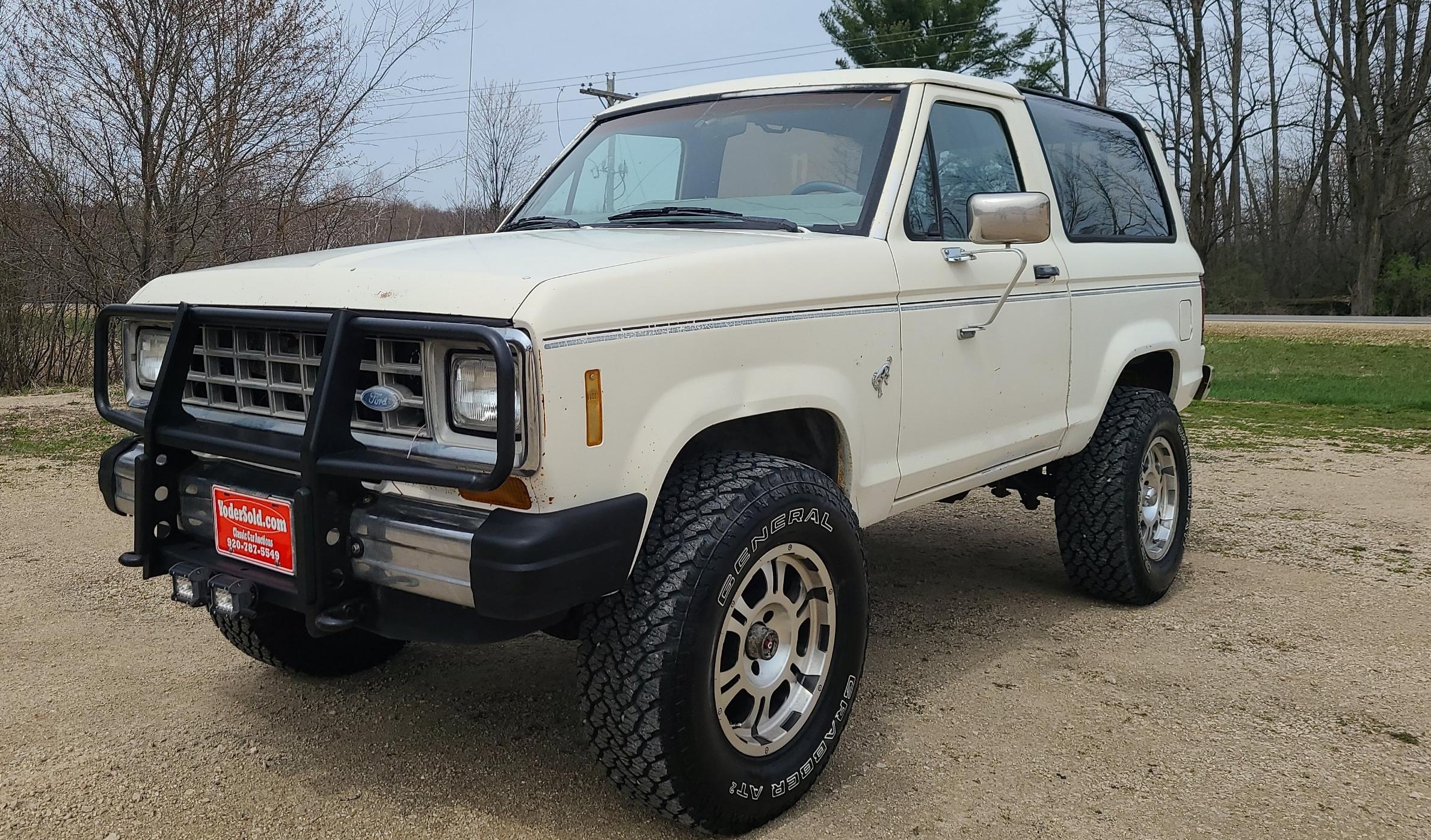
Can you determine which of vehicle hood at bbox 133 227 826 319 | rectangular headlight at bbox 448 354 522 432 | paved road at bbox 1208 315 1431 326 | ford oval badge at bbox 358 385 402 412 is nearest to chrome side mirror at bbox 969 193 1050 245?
vehicle hood at bbox 133 227 826 319

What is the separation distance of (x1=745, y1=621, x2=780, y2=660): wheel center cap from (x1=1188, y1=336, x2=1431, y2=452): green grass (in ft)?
23.9

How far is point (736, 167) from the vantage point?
3.82 metres

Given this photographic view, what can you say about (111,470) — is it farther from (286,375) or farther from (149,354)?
(286,375)

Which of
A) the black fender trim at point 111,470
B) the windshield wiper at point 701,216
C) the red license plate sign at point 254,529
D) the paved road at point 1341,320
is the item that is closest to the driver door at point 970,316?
the windshield wiper at point 701,216

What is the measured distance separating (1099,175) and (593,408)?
3200 millimetres

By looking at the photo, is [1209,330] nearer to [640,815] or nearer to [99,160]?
[99,160]

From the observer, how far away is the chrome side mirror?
3.31 meters

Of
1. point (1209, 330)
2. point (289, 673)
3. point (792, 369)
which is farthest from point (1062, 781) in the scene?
point (1209, 330)

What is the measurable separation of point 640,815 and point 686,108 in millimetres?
2506

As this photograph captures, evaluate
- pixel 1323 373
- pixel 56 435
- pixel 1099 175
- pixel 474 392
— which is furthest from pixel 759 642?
pixel 1323 373

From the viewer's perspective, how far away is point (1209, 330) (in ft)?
68.5

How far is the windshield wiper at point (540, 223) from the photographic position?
12.7ft

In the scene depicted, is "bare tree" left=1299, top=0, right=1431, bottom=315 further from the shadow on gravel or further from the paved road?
the shadow on gravel

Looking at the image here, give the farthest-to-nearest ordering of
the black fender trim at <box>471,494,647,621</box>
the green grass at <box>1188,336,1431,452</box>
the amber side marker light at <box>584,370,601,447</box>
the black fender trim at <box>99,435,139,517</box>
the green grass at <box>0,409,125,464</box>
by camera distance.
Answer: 1. the green grass at <box>1188,336,1431,452</box>
2. the green grass at <box>0,409,125,464</box>
3. the black fender trim at <box>99,435,139,517</box>
4. the amber side marker light at <box>584,370,601,447</box>
5. the black fender trim at <box>471,494,647,621</box>
